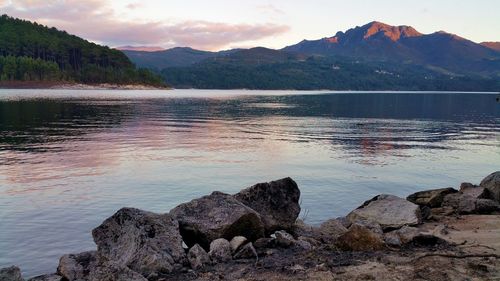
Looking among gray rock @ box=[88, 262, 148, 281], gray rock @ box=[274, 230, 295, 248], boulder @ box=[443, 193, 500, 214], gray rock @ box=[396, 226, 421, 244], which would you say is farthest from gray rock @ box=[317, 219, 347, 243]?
gray rock @ box=[88, 262, 148, 281]

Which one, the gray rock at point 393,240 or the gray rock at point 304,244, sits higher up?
the gray rock at point 393,240

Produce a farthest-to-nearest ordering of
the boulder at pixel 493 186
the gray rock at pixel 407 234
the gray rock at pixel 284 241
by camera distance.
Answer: the boulder at pixel 493 186, the gray rock at pixel 284 241, the gray rock at pixel 407 234

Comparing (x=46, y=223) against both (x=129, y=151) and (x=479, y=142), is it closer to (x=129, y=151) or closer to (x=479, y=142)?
(x=129, y=151)

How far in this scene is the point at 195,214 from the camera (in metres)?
16.1

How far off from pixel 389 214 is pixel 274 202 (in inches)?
179

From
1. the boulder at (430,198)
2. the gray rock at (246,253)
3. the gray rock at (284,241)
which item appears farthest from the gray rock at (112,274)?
the boulder at (430,198)

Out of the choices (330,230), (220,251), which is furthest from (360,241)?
(220,251)

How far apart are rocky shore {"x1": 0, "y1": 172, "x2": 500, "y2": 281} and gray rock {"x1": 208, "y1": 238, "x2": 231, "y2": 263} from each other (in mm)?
30

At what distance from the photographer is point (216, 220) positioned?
15617 mm

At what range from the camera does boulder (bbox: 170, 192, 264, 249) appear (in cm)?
1542

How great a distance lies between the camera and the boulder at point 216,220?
1542 cm

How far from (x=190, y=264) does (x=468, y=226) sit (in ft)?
35.4

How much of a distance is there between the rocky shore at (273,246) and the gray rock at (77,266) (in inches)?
1.2

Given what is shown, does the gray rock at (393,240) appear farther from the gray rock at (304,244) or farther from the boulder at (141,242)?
the boulder at (141,242)
